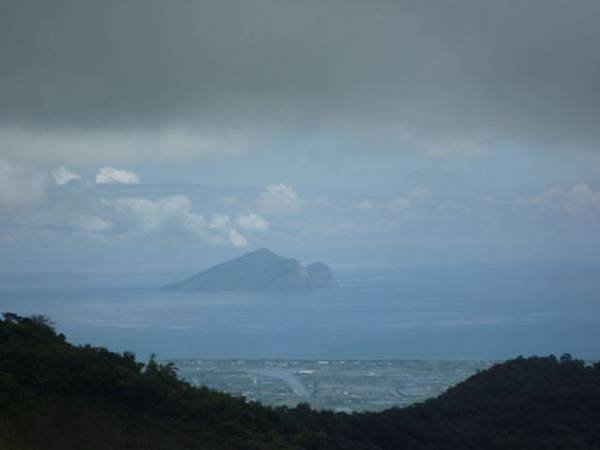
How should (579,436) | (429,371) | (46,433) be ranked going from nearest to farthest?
(46,433) → (579,436) → (429,371)

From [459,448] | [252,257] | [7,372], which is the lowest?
[459,448]

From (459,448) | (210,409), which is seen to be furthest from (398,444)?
(210,409)

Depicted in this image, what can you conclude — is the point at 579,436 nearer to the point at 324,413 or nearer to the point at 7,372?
the point at 324,413

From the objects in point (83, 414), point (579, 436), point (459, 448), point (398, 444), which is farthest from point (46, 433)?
point (579, 436)

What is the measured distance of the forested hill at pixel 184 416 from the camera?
15.5m

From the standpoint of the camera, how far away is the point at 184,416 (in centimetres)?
1692

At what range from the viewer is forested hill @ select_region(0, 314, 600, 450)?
51.0ft

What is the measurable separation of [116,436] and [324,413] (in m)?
5.04

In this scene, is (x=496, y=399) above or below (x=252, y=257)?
below

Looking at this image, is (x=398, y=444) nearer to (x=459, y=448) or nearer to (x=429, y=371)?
(x=459, y=448)

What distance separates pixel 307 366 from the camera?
3167 centimetres

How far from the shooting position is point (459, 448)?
18.5 m

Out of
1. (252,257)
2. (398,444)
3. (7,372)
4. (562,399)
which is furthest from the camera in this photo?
(252,257)

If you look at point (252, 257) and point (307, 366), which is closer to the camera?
point (307, 366)
